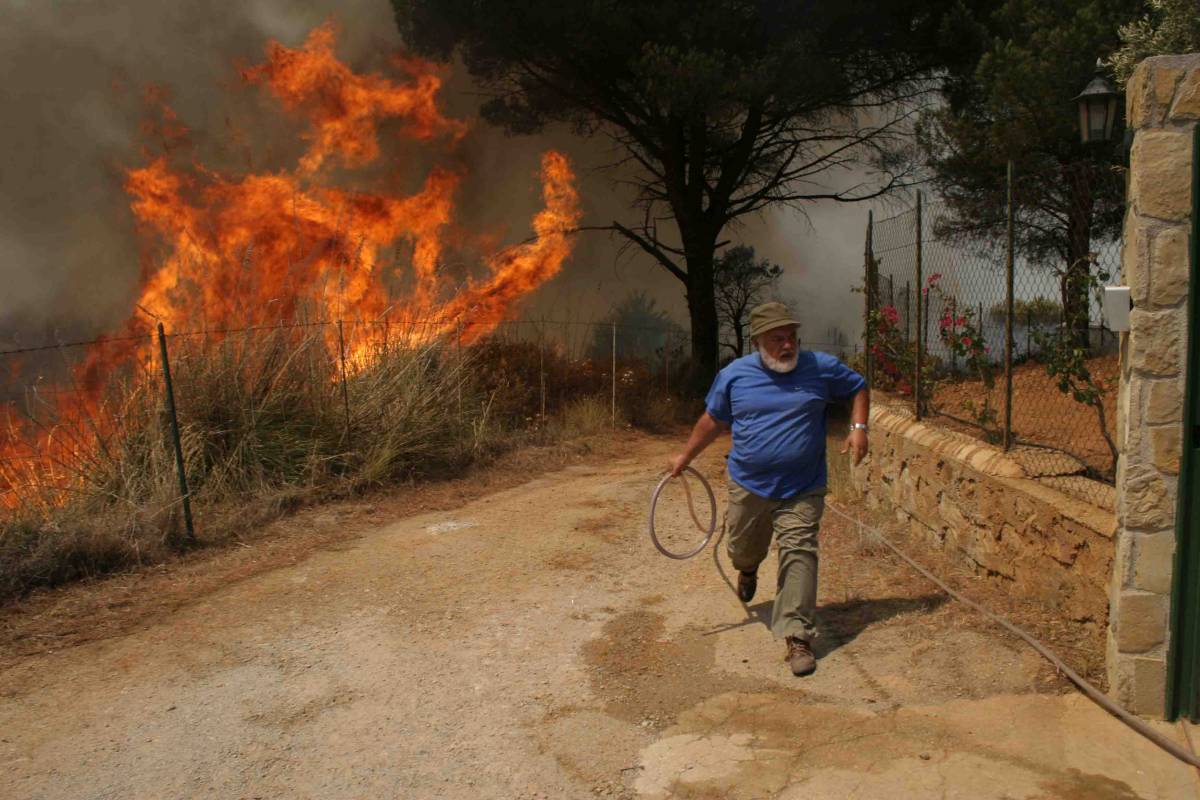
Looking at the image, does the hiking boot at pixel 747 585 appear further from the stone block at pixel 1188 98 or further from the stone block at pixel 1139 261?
the stone block at pixel 1188 98

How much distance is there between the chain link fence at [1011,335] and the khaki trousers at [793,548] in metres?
1.52

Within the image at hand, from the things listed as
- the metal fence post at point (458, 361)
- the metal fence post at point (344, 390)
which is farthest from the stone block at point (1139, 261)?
the metal fence post at point (458, 361)

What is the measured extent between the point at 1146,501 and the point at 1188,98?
1.58 m

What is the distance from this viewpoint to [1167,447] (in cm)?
405

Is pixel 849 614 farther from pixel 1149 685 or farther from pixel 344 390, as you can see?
pixel 344 390

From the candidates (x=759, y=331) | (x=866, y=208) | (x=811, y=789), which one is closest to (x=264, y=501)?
(x=759, y=331)

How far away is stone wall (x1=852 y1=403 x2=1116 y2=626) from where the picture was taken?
488cm

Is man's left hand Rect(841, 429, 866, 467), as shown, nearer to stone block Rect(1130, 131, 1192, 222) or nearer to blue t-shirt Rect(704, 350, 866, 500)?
blue t-shirt Rect(704, 350, 866, 500)

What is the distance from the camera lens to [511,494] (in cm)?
1001

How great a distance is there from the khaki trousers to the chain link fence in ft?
4.98

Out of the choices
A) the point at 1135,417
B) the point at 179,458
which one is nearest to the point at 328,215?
the point at 179,458

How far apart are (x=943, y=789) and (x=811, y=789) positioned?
1.58 feet

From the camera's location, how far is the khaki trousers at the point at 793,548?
16.6 feet

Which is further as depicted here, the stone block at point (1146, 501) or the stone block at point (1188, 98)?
the stone block at point (1146, 501)
